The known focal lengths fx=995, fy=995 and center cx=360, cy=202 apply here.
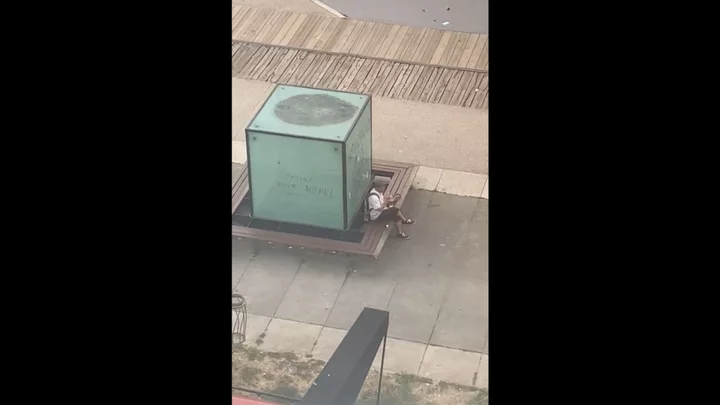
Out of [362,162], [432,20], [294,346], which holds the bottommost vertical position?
[294,346]

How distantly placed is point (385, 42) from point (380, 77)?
1.89 feet

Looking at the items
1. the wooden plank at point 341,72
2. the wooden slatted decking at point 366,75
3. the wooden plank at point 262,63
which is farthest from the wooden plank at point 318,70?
the wooden plank at point 262,63

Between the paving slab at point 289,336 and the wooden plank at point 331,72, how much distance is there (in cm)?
288

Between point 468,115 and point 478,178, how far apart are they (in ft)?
2.79

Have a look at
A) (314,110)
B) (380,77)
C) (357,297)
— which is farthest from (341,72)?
(357,297)

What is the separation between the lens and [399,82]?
30.8ft

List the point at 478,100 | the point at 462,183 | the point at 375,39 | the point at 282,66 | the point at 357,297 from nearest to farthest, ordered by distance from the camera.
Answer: the point at 357,297 → the point at 462,183 → the point at 478,100 → the point at 282,66 → the point at 375,39

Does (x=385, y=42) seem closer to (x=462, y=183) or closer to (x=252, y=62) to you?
(x=252, y=62)

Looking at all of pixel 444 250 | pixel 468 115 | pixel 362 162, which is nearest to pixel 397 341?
pixel 444 250

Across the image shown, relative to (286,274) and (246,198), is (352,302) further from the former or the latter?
(246,198)

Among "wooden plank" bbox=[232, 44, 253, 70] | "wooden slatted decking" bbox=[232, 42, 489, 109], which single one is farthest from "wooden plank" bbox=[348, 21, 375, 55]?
"wooden plank" bbox=[232, 44, 253, 70]

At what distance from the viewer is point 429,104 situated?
9156mm

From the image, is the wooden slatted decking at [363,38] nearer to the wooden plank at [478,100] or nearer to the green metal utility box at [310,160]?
the wooden plank at [478,100]

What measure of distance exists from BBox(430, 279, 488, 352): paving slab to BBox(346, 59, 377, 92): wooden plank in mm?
2631
